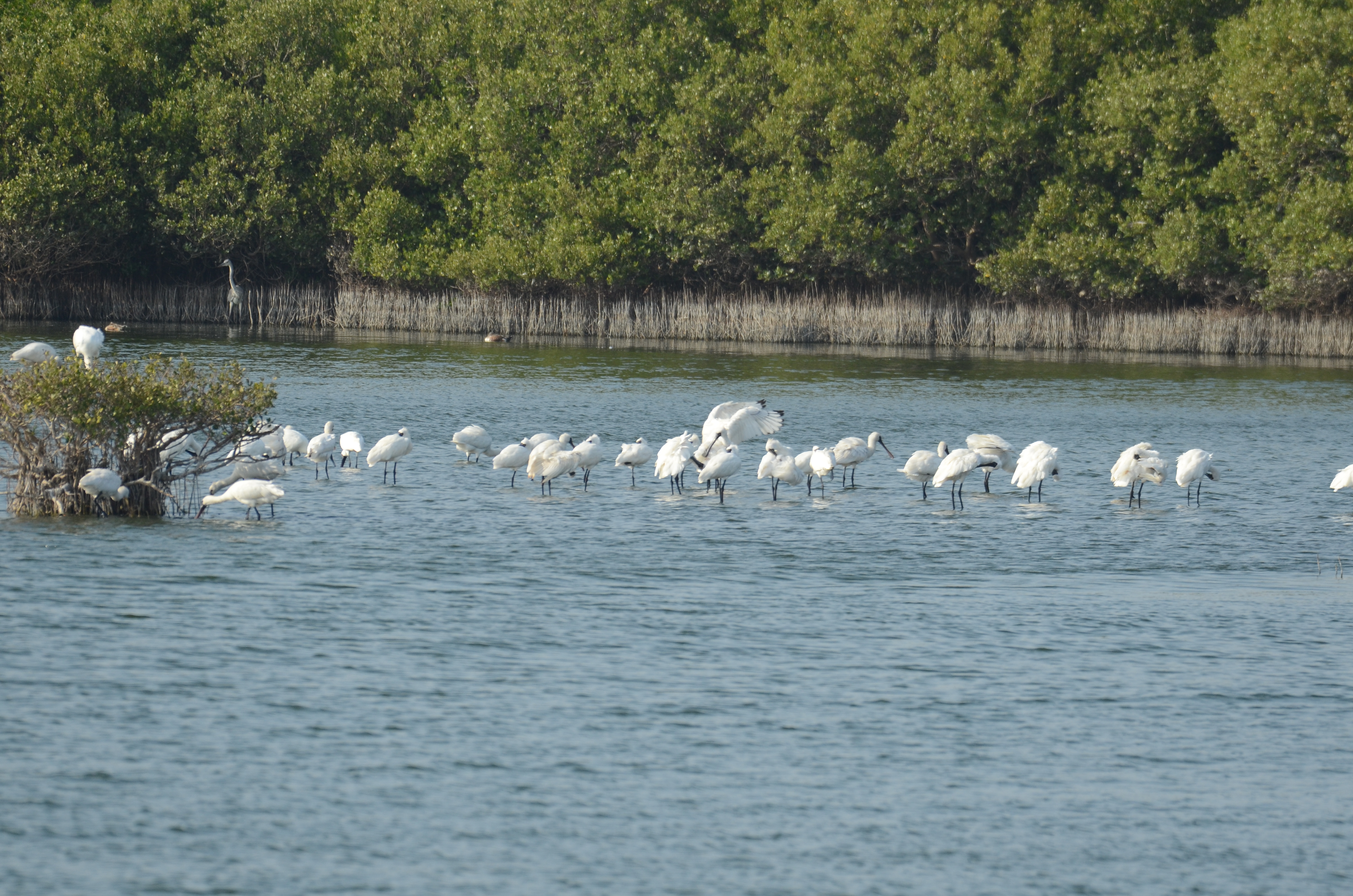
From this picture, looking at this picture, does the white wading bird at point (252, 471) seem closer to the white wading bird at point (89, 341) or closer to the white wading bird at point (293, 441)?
the white wading bird at point (293, 441)

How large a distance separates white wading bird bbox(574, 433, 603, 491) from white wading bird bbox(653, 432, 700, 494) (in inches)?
29.9

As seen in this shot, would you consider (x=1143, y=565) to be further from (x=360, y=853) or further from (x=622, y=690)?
(x=360, y=853)

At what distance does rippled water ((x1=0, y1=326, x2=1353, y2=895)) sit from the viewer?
25.7ft

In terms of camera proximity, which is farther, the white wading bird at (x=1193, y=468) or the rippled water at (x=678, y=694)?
the white wading bird at (x=1193, y=468)

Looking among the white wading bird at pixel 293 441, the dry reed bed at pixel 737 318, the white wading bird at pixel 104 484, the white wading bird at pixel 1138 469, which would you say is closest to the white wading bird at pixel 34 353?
the white wading bird at pixel 293 441

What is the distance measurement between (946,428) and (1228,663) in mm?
15235

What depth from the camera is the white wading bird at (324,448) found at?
19.6m

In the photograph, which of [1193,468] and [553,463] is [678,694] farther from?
[1193,468]

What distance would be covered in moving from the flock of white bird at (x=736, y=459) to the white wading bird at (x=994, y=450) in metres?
0.02

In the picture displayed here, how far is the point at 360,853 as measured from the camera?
771 centimetres

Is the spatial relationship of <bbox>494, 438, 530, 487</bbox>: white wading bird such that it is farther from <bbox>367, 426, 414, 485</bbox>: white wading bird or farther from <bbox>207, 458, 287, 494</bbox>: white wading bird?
<bbox>207, 458, 287, 494</bbox>: white wading bird

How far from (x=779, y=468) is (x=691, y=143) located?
3335cm

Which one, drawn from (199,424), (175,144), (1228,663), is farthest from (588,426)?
(175,144)

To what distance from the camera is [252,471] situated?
17750 mm
